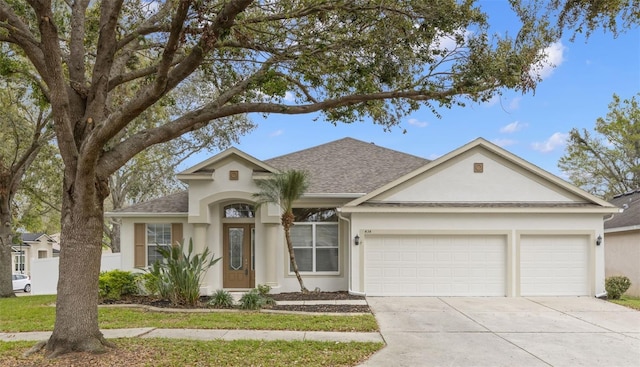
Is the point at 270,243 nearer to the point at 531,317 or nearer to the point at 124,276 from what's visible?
the point at 124,276

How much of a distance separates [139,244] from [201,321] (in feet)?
21.9

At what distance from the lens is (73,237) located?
7.69 meters

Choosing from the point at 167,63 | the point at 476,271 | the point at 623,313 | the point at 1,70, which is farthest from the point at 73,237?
the point at 623,313

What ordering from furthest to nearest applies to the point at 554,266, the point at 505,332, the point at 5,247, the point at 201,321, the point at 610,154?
the point at 610,154 < the point at 5,247 < the point at 554,266 < the point at 201,321 < the point at 505,332

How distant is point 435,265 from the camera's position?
1473 cm

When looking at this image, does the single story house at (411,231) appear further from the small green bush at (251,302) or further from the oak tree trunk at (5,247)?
the oak tree trunk at (5,247)

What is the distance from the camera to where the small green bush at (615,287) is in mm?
14523

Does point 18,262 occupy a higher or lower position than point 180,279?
lower

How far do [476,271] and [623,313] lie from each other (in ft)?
12.9

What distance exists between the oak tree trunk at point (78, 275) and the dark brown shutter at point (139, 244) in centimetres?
857

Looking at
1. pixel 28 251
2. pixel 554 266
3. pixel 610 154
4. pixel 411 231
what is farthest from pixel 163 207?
pixel 28 251

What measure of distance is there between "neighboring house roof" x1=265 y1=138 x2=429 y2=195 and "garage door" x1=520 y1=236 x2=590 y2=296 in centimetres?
505

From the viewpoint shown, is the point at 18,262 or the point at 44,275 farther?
the point at 18,262

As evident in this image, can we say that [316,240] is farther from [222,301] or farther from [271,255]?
[222,301]
